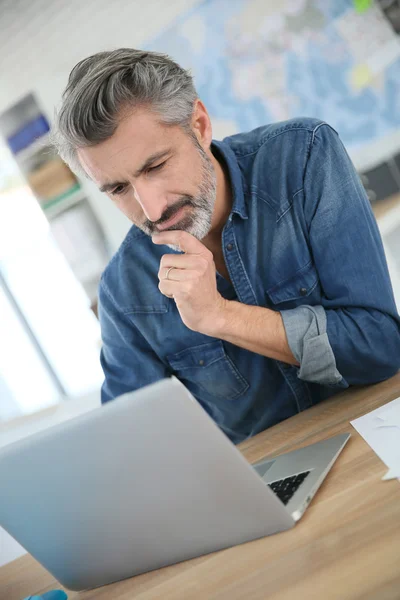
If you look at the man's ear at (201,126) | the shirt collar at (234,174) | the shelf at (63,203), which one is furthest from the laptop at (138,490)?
the shelf at (63,203)

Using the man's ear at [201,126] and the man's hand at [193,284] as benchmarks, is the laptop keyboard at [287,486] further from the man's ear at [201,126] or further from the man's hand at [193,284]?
the man's ear at [201,126]

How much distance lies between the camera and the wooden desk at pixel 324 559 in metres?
0.63

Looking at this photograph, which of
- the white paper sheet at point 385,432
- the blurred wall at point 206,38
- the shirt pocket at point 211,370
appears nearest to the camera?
the white paper sheet at point 385,432

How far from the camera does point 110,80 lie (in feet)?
4.00

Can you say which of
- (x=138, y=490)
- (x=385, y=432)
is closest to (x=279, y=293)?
(x=385, y=432)

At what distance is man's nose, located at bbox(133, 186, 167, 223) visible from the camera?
123 centimetres

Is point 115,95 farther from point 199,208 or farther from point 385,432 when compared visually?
point 385,432

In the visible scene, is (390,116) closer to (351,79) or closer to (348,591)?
(351,79)

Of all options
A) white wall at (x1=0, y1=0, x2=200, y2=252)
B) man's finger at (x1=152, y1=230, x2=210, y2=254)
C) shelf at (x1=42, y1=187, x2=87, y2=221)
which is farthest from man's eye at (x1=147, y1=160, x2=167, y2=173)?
shelf at (x1=42, y1=187, x2=87, y2=221)

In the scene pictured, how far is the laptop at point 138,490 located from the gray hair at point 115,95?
0.67m

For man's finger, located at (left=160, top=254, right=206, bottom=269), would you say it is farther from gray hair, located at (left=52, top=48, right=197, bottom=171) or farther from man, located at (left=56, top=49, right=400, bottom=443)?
gray hair, located at (left=52, top=48, right=197, bottom=171)

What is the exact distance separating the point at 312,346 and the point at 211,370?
12.0 inches

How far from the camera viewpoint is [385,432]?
89 centimetres

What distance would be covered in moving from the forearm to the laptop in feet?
1.01
